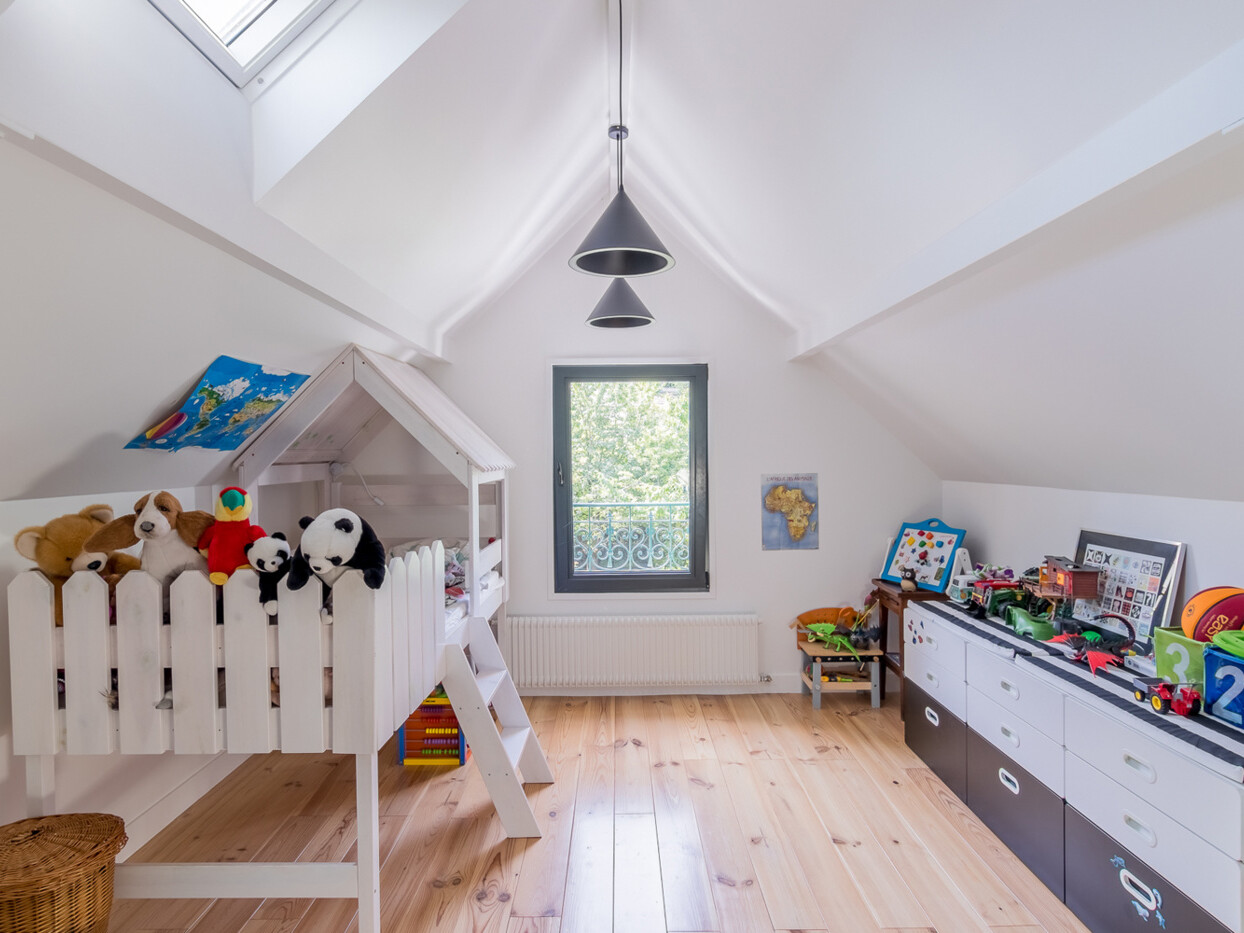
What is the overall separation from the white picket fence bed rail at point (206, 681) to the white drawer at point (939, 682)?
2138mm

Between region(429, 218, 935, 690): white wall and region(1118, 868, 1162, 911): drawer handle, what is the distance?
222 cm

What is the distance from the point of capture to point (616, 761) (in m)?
3.01

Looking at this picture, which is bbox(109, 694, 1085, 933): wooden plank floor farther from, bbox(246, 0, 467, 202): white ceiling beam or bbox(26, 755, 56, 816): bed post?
bbox(246, 0, 467, 202): white ceiling beam

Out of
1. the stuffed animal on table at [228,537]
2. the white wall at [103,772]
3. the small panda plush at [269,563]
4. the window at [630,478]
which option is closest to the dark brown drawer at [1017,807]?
the window at [630,478]

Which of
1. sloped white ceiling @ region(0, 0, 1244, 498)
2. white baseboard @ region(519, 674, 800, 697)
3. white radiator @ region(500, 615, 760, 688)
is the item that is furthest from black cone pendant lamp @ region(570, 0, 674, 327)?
white baseboard @ region(519, 674, 800, 697)

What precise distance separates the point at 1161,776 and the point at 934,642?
1.26m

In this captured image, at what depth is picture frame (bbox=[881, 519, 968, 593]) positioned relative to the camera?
350cm

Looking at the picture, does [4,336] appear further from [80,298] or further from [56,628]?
[56,628]

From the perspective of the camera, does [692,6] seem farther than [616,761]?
No

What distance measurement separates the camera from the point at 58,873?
149 cm

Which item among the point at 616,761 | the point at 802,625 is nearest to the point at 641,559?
the point at 802,625

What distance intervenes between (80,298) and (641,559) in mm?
3058

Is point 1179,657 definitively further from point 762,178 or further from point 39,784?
point 39,784

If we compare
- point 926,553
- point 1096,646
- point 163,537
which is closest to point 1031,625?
point 1096,646
